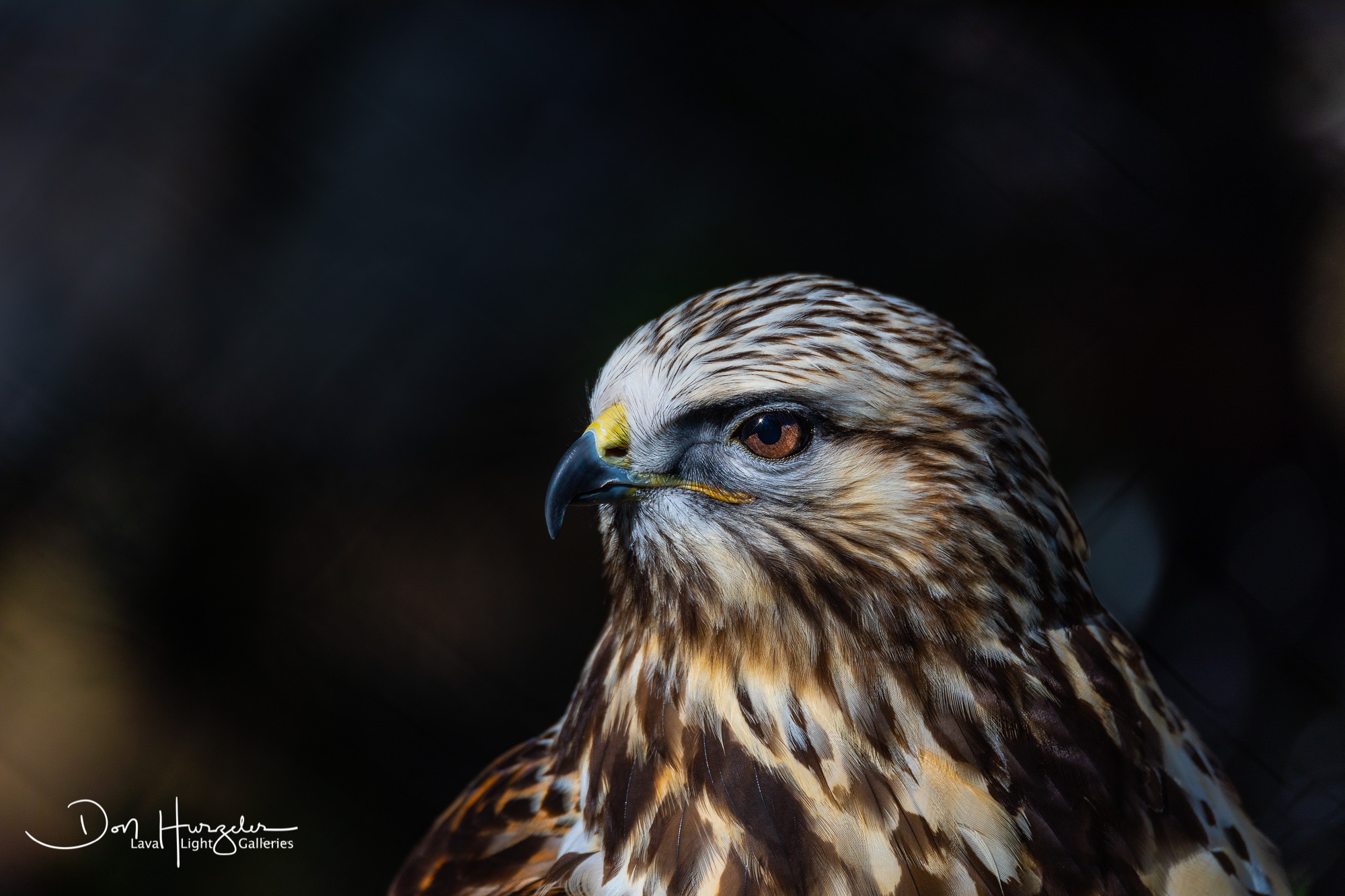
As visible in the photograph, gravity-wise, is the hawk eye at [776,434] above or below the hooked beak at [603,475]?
above

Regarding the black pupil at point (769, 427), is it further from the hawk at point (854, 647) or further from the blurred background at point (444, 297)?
the blurred background at point (444, 297)

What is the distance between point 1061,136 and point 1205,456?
34.6 inches

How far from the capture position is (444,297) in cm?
221

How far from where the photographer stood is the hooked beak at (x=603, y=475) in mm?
1024

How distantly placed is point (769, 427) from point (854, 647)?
25 cm

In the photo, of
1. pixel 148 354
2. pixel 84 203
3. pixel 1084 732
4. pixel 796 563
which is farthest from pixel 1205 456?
pixel 84 203

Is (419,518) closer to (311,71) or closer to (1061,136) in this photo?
(311,71)
